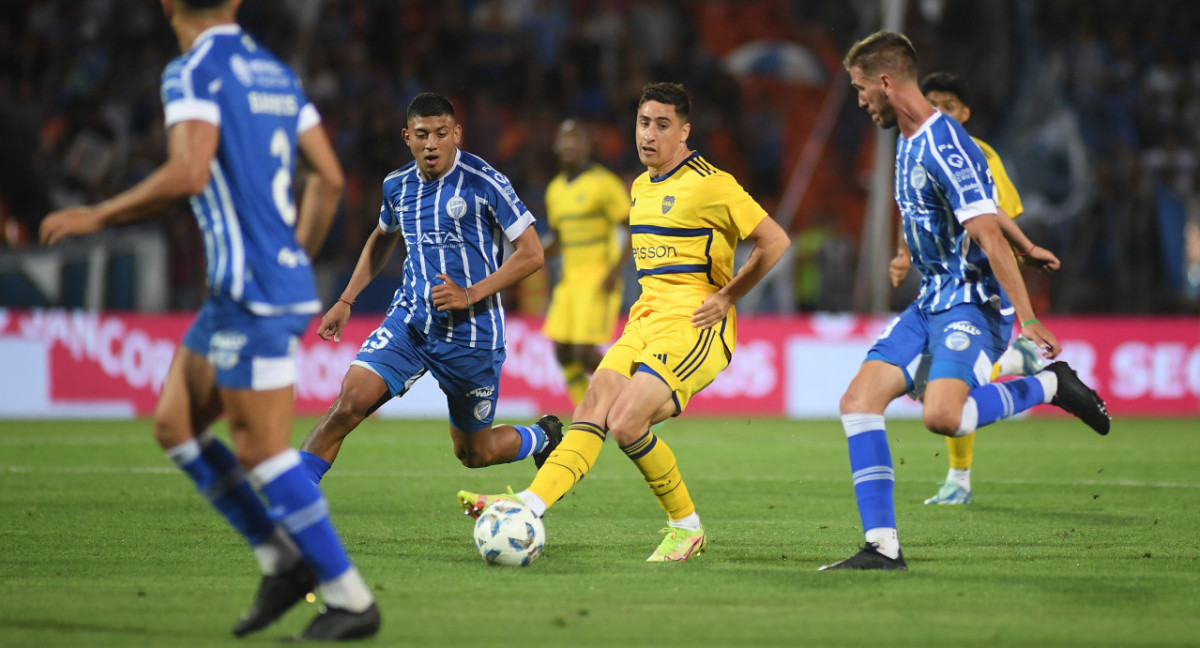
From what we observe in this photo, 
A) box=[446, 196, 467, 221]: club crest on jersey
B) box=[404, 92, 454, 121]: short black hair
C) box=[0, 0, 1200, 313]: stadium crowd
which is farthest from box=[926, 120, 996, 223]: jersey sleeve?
box=[0, 0, 1200, 313]: stadium crowd

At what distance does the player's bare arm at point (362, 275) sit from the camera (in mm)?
6828

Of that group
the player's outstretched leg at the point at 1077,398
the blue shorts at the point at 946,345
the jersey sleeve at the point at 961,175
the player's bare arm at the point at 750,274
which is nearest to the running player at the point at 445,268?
the player's bare arm at the point at 750,274

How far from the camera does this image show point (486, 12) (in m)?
18.8

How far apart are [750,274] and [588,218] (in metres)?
6.06

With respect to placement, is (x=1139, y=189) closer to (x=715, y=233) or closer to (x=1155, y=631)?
(x=715, y=233)

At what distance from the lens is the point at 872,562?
18.6ft

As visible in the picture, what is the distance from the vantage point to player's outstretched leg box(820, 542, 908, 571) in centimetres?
566

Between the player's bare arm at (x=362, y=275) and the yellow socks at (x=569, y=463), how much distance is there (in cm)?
150

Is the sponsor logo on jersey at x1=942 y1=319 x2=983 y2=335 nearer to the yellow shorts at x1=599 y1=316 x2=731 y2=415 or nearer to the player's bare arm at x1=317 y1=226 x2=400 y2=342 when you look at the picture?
the yellow shorts at x1=599 y1=316 x2=731 y2=415

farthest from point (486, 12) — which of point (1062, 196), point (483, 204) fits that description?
point (483, 204)

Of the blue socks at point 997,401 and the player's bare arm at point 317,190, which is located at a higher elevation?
the player's bare arm at point 317,190

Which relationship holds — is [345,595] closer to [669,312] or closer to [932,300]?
[669,312]

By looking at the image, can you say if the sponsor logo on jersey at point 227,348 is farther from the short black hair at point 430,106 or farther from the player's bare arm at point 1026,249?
the player's bare arm at point 1026,249

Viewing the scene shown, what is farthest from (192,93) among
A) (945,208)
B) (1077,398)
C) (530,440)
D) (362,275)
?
(1077,398)
